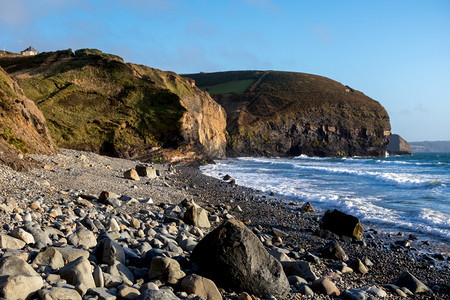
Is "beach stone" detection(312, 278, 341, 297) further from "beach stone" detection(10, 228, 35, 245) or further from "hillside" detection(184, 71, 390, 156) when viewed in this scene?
"hillside" detection(184, 71, 390, 156)

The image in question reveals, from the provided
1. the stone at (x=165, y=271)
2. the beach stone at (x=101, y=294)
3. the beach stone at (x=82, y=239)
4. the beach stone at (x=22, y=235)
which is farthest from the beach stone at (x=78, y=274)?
the beach stone at (x=82, y=239)

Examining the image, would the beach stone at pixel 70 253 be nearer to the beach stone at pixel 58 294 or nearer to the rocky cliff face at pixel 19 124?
the beach stone at pixel 58 294

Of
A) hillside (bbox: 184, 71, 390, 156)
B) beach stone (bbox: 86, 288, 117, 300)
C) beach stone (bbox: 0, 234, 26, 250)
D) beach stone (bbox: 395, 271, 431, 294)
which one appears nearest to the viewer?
beach stone (bbox: 86, 288, 117, 300)

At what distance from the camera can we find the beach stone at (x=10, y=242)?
4047 mm

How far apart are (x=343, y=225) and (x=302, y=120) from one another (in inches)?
3021

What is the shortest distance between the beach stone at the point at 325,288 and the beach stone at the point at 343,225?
4.14 m

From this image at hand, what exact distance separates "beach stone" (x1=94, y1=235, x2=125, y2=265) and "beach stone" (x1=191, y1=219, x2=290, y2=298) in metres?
1.05

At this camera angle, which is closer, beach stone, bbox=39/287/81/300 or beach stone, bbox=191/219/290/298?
beach stone, bbox=39/287/81/300

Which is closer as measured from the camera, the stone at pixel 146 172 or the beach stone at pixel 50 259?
the beach stone at pixel 50 259

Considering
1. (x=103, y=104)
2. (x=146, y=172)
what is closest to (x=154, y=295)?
(x=146, y=172)

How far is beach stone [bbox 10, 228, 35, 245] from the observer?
172 inches

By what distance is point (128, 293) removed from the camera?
11.5 feet

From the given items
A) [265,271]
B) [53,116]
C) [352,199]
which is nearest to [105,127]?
[53,116]

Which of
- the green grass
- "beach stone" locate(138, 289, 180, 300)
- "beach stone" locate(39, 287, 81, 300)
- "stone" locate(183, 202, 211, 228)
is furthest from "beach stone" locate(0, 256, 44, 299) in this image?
the green grass
